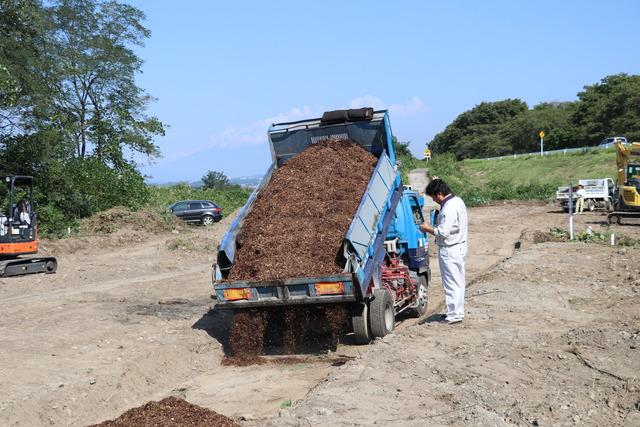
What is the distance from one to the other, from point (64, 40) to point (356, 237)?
32.3 metres

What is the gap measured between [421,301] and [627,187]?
18.0 metres

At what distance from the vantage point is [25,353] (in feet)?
30.4

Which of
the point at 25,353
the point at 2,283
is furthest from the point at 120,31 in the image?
the point at 25,353

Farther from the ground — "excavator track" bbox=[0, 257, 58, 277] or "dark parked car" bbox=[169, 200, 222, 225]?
"dark parked car" bbox=[169, 200, 222, 225]

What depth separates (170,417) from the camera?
20.4ft

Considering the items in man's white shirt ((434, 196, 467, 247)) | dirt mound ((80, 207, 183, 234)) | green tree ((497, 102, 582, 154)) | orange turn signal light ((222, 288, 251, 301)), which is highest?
green tree ((497, 102, 582, 154))

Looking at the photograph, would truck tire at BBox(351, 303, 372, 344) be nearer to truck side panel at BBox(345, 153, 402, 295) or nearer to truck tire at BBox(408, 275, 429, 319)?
truck side panel at BBox(345, 153, 402, 295)

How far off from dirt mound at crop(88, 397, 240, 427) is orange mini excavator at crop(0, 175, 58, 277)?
1322 cm

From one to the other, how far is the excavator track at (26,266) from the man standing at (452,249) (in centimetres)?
1316

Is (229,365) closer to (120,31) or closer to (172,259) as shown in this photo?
(172,259)

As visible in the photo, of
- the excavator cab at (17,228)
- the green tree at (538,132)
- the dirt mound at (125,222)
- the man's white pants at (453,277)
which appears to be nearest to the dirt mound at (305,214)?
the man's white pants at (453,277)

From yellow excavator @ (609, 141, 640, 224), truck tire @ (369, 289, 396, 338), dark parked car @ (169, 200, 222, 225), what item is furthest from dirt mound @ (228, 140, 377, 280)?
dark parked car @ (169, 200, 222, 225)

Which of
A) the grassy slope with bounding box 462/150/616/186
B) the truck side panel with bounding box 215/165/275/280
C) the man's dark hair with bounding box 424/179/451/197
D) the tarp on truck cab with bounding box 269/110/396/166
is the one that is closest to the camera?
the man's dark hair with bounding box 424/179/451/197

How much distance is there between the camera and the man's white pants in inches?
354
